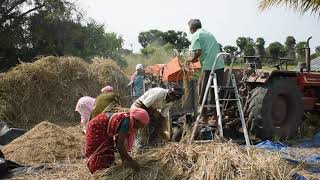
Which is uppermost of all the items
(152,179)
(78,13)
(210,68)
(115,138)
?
(78,13)

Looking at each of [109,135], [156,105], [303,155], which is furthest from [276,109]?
[109,135]

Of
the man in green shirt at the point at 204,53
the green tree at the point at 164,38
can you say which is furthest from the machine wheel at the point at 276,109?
the green tree at the point at 164,38

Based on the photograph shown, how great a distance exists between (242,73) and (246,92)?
1.29 feet

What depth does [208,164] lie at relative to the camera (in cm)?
514

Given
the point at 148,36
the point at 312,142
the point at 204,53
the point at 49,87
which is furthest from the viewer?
the point at 148,36

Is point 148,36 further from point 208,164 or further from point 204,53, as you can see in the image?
point 208,164

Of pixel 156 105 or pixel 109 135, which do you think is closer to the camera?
pixel 109 135

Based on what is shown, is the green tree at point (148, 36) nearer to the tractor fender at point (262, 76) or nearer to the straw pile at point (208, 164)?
the tractor fender at point (262, 76)

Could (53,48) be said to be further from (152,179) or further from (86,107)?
(152,179)

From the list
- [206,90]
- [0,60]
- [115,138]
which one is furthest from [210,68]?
[0,60]

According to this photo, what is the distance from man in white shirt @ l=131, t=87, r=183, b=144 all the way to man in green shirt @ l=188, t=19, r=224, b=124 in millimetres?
1415

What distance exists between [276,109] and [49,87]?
7.20 metres

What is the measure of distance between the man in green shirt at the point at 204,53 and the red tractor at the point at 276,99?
36.8 inches

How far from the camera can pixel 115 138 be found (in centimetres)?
548
